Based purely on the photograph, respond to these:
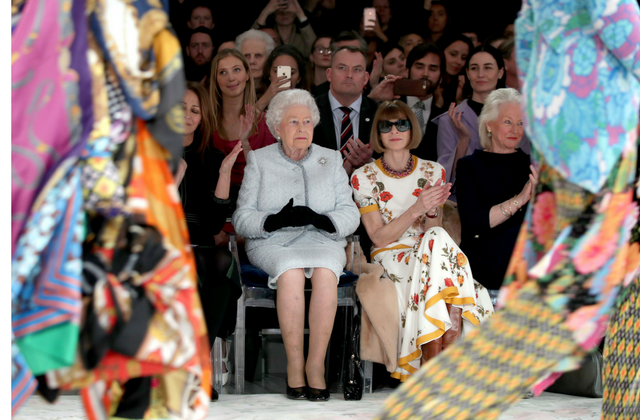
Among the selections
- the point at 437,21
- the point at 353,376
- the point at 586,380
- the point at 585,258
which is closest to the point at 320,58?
the point at 437,21

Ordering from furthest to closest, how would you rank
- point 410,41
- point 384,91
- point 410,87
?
1. point 410,41
2. point 384,91
3. point 410,87

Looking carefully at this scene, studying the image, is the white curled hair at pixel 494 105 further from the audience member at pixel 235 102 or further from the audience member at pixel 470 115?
the audience member at pixel 235 102

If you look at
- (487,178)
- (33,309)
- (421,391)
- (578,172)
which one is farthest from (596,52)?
(487,178)

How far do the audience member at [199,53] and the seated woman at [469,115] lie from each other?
1.48m

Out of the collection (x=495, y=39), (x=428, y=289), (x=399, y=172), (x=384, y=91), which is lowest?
(x=428, y=289)

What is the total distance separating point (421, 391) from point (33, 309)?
2.43 ft

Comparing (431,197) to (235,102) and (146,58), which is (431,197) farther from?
(146,58)

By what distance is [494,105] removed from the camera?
10.6 feet

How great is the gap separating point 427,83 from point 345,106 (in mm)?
526

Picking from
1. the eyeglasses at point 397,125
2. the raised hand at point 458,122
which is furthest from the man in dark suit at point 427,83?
the eyeglasses at point 397,125

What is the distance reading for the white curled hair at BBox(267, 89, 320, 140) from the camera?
3.26m

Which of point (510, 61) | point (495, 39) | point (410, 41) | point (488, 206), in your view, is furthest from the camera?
point (410, 41)

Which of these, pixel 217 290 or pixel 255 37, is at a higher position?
pixel 255 37

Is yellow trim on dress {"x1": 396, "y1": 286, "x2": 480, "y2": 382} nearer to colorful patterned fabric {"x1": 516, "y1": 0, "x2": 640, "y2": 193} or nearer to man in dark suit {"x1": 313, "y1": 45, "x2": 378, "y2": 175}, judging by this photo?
man in dark suit {"x1": 313, "y1": 45, "x2": 378, "y2": 175}
